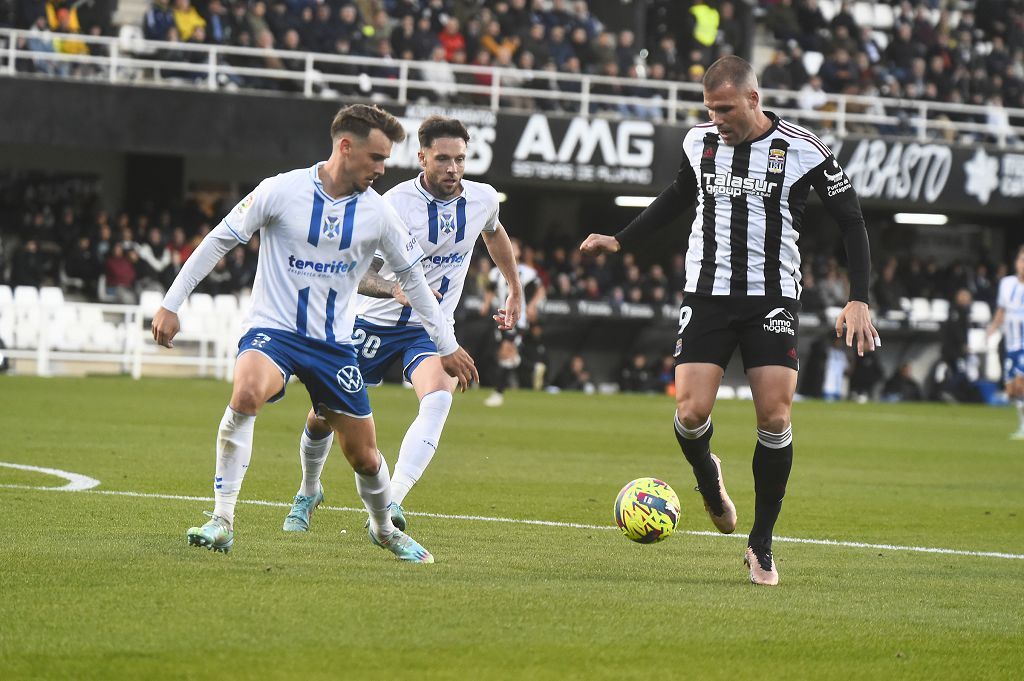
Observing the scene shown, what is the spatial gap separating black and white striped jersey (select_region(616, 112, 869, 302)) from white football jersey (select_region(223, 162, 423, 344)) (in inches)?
55.1

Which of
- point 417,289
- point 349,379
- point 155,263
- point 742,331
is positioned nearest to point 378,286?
point 417,289

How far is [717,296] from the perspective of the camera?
24.0ft

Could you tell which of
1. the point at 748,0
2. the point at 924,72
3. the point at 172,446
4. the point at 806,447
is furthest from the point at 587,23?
the point at 172,446

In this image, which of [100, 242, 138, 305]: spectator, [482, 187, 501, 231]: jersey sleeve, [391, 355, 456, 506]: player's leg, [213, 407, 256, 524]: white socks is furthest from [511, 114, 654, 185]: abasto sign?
[213, 407, 256, 524]: white socks

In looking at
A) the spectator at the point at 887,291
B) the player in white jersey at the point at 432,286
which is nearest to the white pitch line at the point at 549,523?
the player in white jersey at the point at 432,286

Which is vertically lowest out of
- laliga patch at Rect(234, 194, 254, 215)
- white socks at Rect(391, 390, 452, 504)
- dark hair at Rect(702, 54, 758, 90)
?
white socks at Rect(391, 390, 452, 504)

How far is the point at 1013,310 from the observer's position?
62.3ft

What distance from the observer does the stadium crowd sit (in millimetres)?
26109

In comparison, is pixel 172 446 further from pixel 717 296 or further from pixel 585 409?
pixel 585 409

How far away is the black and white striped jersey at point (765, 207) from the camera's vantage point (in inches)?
284

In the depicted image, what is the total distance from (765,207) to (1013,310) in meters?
12.7

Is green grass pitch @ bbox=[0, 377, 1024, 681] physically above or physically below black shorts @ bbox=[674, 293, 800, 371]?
below

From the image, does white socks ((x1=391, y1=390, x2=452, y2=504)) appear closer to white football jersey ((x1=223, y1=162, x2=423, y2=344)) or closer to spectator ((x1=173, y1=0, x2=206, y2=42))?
white football jersey ((x1=223, y1=162, x2=423, y2=344))

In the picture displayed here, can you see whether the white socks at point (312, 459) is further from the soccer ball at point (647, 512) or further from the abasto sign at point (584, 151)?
the abasto sign at point (584, 151)
